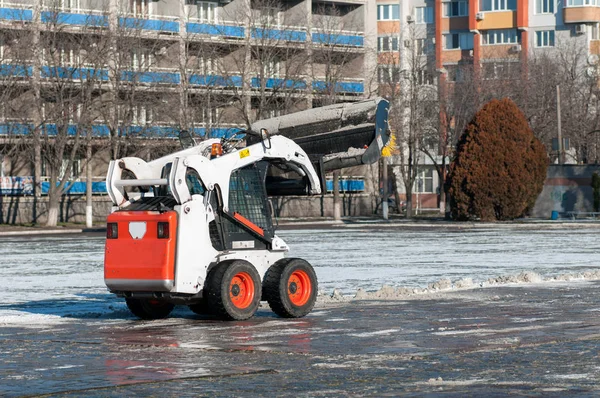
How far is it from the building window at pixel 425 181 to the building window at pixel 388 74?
70.5 feet

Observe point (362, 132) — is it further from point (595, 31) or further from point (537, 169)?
point (595, 31)

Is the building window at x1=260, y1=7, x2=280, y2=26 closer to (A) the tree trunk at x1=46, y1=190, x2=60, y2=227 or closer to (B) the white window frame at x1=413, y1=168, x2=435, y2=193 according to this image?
(A) the tree trunk at x1=46, y1=190, x2=60, y2=227

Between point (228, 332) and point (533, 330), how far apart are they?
3.77 meters

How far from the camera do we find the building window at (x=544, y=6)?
358 ft

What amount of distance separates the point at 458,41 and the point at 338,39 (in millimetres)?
37108

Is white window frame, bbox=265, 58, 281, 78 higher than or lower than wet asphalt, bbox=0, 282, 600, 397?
higher

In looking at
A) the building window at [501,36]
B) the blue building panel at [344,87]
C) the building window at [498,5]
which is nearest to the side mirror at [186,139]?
the blue building panel at [344,87]

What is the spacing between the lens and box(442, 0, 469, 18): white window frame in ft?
371

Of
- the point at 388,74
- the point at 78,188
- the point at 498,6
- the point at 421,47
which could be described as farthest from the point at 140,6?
the point at 498,6

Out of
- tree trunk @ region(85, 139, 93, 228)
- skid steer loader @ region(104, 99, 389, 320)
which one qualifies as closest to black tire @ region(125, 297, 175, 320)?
skid steer loader @ region(104, 99, 389, 320)

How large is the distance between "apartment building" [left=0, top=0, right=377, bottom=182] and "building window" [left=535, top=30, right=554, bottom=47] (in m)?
32.8

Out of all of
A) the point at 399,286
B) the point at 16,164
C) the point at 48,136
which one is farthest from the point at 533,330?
the point at 16,164

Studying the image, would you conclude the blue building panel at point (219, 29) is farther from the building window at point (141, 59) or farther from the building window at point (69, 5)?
the building window at point (69, 5)

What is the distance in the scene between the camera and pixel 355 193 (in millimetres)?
83375
